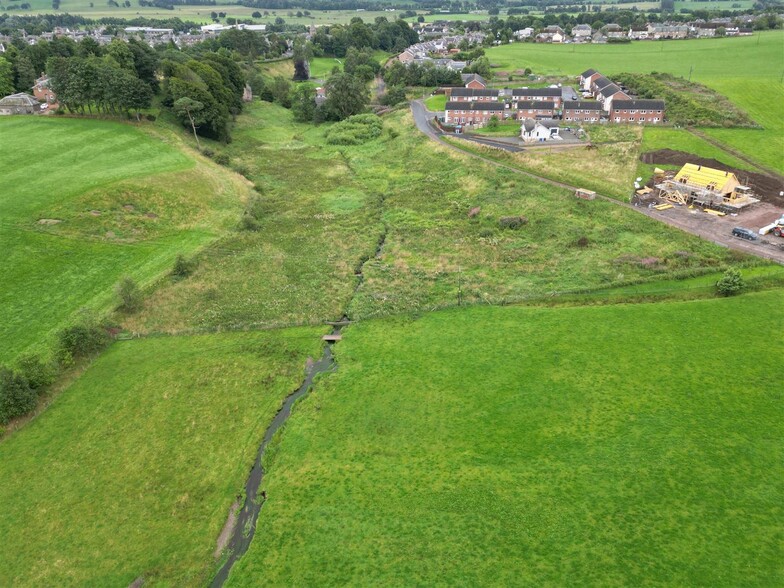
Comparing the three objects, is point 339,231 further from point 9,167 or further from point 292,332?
point 9,167

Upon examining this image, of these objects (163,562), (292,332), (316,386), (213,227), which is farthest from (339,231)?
(163,562)

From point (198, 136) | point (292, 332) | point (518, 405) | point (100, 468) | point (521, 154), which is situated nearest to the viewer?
point (100, 468)

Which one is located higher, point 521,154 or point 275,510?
point 521,154

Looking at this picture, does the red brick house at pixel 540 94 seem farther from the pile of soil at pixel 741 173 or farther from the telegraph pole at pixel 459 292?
the telegraph pole at pixel 459 292

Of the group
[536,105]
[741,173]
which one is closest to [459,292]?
[741,173]


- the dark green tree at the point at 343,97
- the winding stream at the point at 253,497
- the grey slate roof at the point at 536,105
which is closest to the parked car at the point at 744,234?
the winding stream at the point at 253,497
